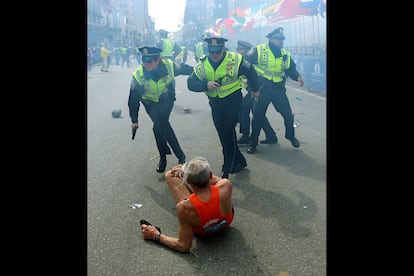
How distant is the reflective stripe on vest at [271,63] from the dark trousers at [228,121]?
4.67ft

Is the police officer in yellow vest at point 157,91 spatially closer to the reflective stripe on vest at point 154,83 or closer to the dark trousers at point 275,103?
the reflective stripe on vest at point 154,83

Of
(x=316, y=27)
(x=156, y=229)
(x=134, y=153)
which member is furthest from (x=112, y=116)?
(x=316, y=27)

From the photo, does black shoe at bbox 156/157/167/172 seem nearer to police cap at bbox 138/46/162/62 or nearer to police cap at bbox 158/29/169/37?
police cap at bbox 138/46/162/62

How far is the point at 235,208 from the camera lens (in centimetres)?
381

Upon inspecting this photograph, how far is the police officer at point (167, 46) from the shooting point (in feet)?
36.6

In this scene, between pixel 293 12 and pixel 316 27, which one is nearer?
pixel 316 27

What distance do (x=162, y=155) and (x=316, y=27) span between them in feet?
28.4

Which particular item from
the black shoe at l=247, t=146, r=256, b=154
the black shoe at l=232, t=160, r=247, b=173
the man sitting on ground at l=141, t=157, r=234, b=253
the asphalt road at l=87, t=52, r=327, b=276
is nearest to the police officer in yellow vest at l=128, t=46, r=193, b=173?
the asphalt road at l=87, t=52, r=327, b=276

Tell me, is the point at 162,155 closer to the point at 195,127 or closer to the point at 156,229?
the point at 156,229

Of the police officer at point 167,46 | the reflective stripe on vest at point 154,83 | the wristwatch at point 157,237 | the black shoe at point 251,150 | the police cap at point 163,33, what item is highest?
the police cap at point 163,33

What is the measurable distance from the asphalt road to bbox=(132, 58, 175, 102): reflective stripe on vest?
625mm

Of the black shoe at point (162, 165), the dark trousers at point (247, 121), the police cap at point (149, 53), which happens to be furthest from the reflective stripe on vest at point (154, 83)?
the dark trousers at point (247, 121)

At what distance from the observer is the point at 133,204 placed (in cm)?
396

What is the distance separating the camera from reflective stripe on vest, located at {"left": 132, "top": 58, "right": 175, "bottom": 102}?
4660 millimetres
